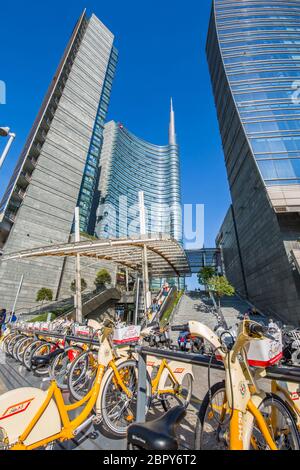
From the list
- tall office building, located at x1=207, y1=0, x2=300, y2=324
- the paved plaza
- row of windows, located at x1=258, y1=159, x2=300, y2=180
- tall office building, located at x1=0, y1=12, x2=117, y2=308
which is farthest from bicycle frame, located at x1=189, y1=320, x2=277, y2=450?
tall office building, located at x1=0, y1=12, x2=117, y2=308

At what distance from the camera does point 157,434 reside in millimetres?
1056

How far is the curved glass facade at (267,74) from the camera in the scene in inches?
790

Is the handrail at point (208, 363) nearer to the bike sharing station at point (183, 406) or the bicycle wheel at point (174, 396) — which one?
the bike sharing station at point (183, 406)

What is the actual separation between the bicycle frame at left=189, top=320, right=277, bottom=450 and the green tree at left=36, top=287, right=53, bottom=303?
2319 centimetres

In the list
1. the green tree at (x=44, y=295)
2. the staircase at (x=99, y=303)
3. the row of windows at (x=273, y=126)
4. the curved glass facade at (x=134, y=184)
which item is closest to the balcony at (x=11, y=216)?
the green tree at (x=44, y=295)

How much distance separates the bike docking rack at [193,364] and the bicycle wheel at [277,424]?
35 cm

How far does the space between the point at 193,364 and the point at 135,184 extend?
85.8 m

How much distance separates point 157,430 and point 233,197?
28.9m

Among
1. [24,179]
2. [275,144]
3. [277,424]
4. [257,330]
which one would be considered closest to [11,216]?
[24,179]

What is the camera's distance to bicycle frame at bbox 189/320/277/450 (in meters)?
1.50

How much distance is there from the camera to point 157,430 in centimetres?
109

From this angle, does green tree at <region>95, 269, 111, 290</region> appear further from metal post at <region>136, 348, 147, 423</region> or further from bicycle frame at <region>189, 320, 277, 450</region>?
bicycle frame at <region>189, 320, 277, 450</region>
